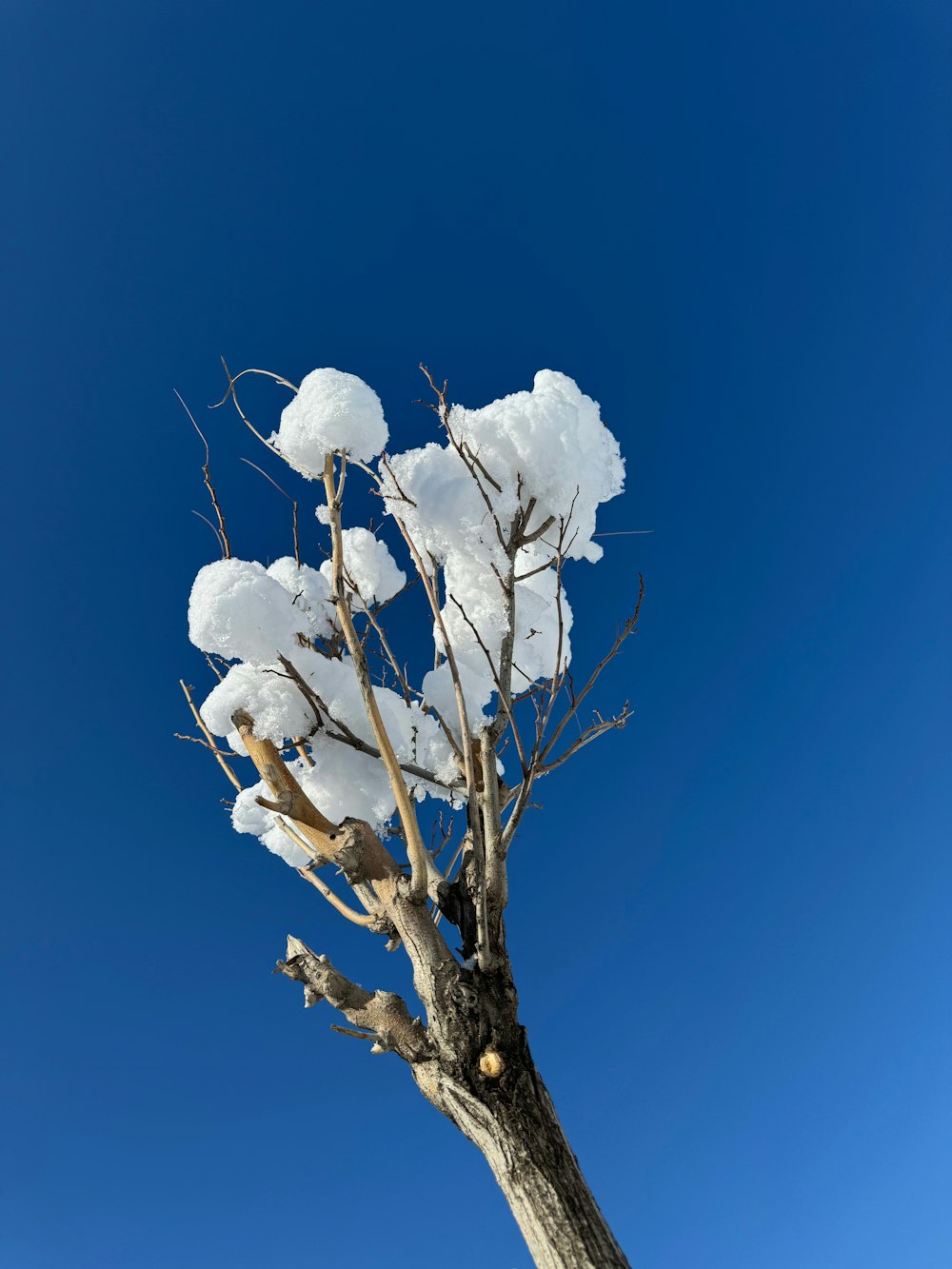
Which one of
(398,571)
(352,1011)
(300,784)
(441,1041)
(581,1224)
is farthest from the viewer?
(398,571)

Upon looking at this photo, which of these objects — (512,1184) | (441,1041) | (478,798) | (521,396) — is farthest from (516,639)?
(512,1184)

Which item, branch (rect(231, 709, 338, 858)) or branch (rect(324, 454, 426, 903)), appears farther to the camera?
branch (rect(231, 709, 338, 858))

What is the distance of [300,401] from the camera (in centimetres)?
297

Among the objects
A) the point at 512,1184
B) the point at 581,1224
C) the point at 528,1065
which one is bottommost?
the point at 581,1224

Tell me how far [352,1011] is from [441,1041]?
41cm

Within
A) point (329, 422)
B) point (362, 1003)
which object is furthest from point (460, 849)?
point (329, 422)

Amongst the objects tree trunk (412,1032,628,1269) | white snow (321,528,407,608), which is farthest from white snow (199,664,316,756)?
tree trunk (412,1032,628,1269)

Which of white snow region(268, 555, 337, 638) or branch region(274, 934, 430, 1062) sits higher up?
white snow region(268, 555, 337, 638)

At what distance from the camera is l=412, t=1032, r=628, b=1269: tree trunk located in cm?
220

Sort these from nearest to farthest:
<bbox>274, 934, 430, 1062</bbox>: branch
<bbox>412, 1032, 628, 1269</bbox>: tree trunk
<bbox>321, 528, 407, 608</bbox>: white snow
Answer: <bbox>412, 1032, 628, 1269</bbox>: tree trunk < <bbox>274, 934, 430, 1062</bbox>: branch < <bbox>321, 528, 407, 608</bbox>: white snow

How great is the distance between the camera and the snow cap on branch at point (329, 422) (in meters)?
2.87

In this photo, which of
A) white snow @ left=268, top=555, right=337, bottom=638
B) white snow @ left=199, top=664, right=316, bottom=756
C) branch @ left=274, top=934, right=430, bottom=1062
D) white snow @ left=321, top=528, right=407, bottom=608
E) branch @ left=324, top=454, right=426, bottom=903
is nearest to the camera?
branch @ left=274, top=934, right=430, bottom=1062

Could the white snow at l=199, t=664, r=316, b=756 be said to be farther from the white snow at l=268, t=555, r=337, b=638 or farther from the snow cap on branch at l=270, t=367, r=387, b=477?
the snow cap on branch at l=270, t=367, r=387, b=477

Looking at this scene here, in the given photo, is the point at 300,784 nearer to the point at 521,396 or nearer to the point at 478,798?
the point at 478,798
